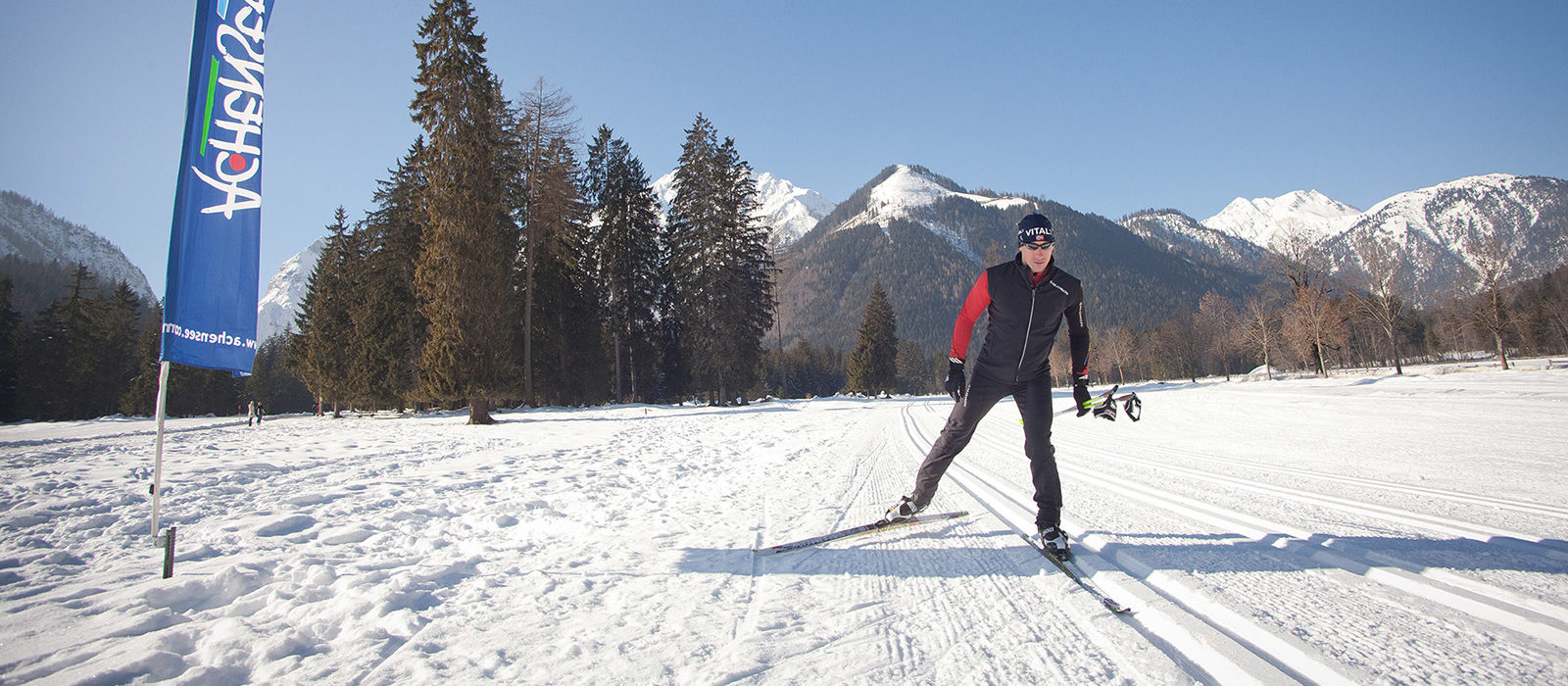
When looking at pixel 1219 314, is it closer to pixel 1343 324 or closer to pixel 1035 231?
pixel 1343 324

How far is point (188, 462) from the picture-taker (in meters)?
7.38

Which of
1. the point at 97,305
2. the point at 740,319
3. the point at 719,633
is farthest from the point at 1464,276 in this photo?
the point at 97,305

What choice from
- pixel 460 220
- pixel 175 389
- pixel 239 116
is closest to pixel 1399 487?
pixel 239 116

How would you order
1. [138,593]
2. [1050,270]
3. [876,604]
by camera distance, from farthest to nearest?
[1050,270] < [138,593] < [876,604]

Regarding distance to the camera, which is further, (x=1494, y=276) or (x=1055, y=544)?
(x=1494, y=276)

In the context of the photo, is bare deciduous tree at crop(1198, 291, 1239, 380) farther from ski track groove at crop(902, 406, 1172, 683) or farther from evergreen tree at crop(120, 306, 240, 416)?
evergreen tree at crop(120, 306, 240, 416)

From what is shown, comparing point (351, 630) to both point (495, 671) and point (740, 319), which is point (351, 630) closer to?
point (495, 671)

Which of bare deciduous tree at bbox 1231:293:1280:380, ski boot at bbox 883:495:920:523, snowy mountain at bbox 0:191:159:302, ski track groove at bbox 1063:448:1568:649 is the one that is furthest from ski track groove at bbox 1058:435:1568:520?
snowy mountain at bbox 0:191:159:302

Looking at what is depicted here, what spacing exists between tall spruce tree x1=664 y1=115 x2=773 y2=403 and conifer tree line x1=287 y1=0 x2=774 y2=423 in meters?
0.08

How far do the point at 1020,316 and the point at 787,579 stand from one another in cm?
196

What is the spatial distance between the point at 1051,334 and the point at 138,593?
4.80 meters

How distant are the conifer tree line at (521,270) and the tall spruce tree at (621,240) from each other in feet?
0.27

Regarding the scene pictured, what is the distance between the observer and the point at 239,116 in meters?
3.51

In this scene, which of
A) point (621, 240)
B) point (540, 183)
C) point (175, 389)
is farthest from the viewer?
point (175, 389)
